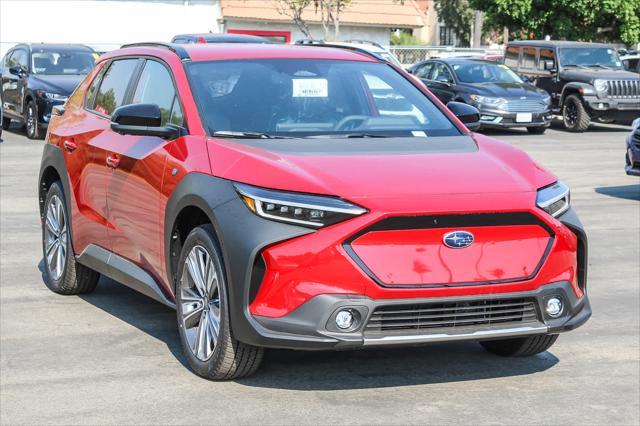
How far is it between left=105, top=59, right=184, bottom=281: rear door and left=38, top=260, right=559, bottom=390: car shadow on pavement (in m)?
0.57

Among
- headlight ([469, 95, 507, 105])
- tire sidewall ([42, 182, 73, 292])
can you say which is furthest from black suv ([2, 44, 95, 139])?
tire sidewall ([42, 182, 73, 292])

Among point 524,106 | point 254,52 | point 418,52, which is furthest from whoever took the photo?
point 418,52

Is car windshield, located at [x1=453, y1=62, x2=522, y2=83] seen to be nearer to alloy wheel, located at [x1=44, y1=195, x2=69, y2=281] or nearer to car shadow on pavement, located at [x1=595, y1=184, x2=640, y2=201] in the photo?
car shadow on pavement, located at [x1=595, y1=184, x2=640, y2=201]

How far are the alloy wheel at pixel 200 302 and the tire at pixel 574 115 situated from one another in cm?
2244

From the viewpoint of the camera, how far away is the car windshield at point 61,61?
81.1 ft

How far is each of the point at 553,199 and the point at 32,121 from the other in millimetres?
18940

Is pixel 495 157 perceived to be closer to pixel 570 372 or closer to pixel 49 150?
pixel 570 372

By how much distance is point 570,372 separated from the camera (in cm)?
683

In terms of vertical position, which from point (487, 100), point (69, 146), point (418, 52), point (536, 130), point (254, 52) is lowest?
point (418, 52)

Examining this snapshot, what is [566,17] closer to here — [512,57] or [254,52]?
[512,57]

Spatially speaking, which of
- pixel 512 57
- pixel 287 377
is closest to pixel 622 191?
pixel 287 377

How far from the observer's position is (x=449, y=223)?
5969 mm

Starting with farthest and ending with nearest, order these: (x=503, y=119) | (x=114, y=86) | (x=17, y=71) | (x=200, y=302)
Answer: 1. (x=503, y=119)
2. (x=17, y=71)
3. (x=114, y=86)
4. (x=200, y=302)

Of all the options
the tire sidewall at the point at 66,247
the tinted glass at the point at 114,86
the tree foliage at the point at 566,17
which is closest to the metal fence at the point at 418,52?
the tree foliage at the point at 566,17
